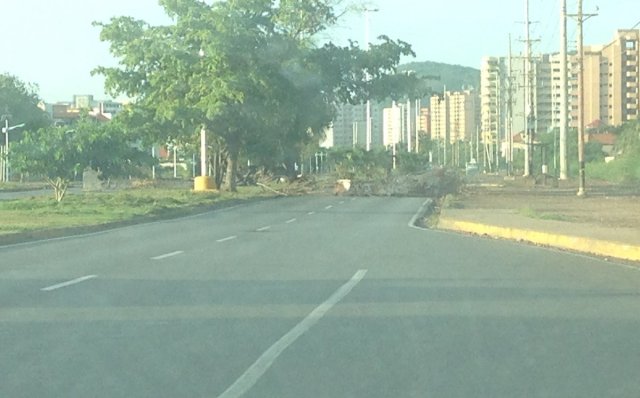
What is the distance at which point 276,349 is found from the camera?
965 centimetres

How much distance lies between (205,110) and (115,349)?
43524 millimetres

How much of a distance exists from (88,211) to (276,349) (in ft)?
91.1

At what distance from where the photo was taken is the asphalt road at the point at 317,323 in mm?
8266

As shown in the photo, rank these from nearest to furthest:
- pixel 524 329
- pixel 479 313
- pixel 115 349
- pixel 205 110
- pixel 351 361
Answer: pixel 351 361
pixel 115 349
pixel 524 329
pixel 479 313
pixel 205 110

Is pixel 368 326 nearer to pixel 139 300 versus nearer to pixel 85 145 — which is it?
pixel 139 300

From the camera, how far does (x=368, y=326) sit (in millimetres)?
11039

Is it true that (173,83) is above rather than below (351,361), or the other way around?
above

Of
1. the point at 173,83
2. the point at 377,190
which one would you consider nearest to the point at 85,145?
the point at 173,83

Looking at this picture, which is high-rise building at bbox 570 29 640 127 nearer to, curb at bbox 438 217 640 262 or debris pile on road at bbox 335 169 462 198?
debris pile on road at bbox 335 169 462 198

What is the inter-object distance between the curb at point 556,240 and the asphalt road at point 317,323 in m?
1.05

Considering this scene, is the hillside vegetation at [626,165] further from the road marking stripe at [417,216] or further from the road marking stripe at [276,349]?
the road marking stripe at [276,349]

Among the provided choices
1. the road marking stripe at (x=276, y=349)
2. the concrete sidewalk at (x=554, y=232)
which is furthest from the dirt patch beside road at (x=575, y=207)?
the road marking stripe at (x=276, y=349)

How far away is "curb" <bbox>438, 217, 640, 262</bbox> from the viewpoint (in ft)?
67.1

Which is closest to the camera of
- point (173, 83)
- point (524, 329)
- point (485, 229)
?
Result: point (524, 329)
